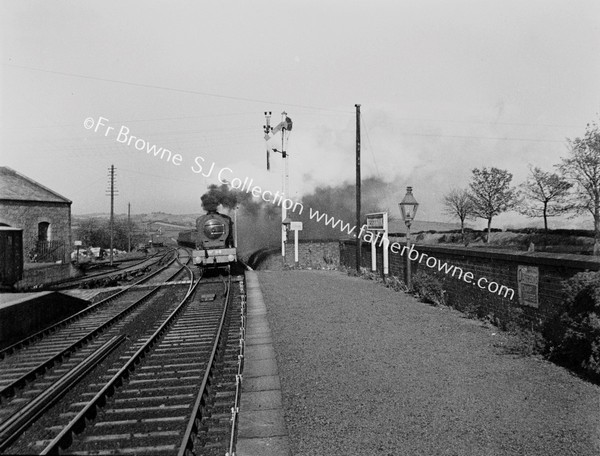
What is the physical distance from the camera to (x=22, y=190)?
3005 cm

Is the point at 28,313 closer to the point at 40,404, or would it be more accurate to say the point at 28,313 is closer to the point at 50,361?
the point at 50,361

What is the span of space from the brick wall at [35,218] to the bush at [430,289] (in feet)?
75.8

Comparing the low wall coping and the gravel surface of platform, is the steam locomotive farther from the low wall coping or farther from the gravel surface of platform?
the low wall coping

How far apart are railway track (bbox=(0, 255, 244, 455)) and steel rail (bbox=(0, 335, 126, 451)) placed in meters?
0.01

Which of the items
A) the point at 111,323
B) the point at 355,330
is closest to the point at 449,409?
the point at 355,330

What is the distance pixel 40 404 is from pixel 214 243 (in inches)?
592

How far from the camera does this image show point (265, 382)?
624 cm

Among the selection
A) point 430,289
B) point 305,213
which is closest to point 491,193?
point 305,213

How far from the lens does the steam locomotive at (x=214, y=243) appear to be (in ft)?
65.3

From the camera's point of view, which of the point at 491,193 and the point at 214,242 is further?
the point at 491,193

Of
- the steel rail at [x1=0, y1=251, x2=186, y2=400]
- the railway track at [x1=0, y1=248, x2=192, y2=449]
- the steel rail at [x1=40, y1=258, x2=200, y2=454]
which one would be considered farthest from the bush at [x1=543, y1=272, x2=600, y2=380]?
the steel rail at [x1=0, y1=251, x2=186, y2=400]

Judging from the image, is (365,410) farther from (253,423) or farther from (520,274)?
(520,274)

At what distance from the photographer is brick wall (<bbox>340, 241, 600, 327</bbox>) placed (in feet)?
23.8

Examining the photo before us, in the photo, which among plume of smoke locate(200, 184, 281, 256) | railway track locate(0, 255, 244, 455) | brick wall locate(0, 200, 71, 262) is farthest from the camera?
plume of smoke locate(200, 184, 281, 256)
